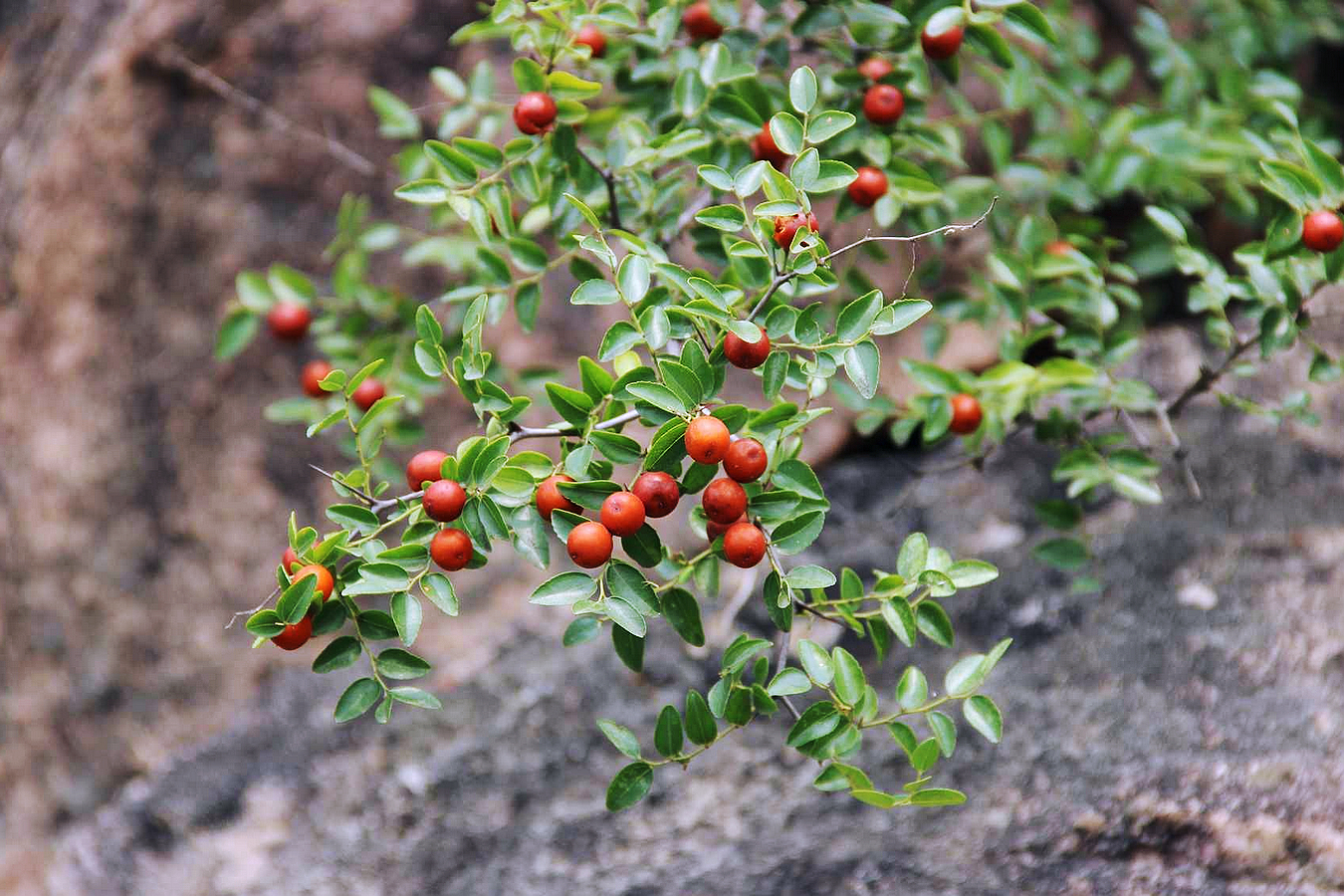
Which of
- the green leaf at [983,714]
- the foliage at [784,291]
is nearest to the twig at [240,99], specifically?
the foliage at [784,291]

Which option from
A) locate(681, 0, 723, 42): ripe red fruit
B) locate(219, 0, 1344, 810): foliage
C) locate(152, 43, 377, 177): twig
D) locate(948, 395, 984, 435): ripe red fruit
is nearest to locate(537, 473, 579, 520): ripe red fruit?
locate(219, 0, 1344, 810): foliage

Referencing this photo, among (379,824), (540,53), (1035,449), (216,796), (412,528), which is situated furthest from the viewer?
(1035,449)

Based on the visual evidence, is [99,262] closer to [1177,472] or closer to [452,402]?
[452,402]

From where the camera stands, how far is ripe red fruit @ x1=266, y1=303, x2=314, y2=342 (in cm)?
205

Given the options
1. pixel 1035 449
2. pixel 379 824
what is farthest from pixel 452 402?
pixel 1035 449

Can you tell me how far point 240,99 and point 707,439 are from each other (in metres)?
1.75

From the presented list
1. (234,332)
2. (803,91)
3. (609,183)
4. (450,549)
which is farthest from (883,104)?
(234,332)

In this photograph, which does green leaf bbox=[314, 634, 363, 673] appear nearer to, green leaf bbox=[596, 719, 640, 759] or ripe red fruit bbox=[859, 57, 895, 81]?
green leaf bbox=[596, 719, 640, 759]

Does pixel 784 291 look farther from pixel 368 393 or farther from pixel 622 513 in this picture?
pixel 368 393

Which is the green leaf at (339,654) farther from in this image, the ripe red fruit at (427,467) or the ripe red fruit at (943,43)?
the ripe red fruit at (943,43)

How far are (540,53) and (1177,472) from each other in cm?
140

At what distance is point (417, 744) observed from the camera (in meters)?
1.97

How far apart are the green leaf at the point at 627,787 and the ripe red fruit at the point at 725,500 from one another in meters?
0.36

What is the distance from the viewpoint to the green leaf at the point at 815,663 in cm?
129
